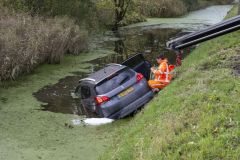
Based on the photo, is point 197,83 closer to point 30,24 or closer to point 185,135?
point 185,135

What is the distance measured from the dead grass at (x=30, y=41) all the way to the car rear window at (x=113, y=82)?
17.2ft

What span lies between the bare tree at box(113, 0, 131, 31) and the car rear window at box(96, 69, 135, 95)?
23.3 metres

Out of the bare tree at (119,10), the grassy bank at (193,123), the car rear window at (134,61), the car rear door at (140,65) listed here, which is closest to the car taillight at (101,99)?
the grassy bank at (193,123)

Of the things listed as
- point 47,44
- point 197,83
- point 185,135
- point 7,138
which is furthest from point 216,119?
point 47,44

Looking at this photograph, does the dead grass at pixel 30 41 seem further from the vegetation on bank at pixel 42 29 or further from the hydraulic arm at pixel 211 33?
the hydraulic arm at pixel 211 33

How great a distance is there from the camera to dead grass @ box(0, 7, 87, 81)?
15711 mm

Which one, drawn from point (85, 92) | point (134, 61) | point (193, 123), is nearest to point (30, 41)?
point (134, 61)

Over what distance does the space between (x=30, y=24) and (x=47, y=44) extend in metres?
1.21

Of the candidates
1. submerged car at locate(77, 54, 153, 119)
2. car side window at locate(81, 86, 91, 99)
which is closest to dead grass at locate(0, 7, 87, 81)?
car side window at locate(81, 86, 91, 99)

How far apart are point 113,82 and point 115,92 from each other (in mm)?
383

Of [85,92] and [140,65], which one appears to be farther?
[140,65]

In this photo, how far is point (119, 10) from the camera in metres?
35.5

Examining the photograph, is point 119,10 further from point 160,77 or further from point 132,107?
point 132,107

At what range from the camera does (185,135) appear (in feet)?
21.5
